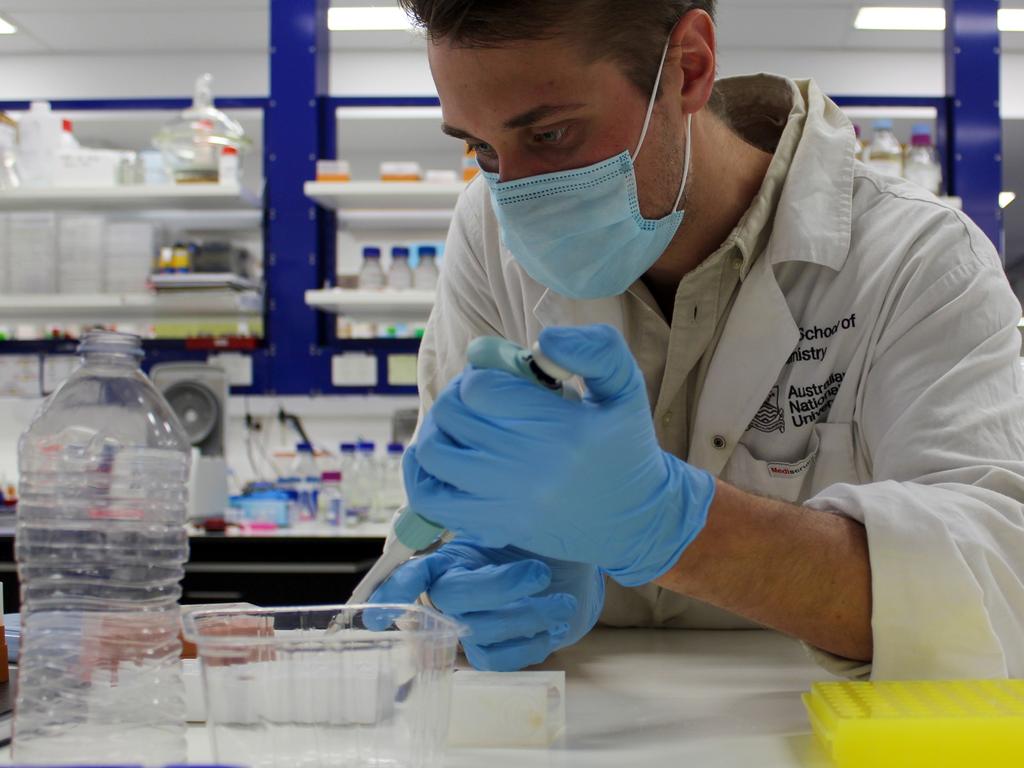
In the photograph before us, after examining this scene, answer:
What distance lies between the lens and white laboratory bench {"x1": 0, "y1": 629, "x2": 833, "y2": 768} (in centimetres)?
80

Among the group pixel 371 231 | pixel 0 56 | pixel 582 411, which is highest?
pixel 0 56

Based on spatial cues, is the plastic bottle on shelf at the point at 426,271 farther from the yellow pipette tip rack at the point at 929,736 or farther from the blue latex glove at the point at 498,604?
the yellow pipette tip rack at the point at 929,736

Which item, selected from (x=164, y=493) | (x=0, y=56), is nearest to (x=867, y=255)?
(x=164, y=493)

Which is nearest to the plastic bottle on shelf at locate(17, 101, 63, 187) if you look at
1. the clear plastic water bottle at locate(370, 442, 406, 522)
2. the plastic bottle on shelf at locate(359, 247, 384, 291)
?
the plastic bottle on shelf at locate(359, 247, 384, 291)

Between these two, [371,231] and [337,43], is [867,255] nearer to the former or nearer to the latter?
[371,231]

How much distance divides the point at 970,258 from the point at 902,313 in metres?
0.10

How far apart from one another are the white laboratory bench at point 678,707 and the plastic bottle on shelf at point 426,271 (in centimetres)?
269

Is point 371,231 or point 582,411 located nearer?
point 582,411

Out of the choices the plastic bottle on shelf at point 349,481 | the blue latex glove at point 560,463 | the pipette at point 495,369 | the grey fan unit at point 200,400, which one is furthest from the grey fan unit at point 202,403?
A: the blue latex glove at point 560,463

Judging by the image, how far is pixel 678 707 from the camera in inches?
37.5

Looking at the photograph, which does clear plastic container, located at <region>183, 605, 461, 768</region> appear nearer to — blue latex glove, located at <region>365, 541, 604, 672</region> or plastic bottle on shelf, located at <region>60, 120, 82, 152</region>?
blue latex glove, located at <region>365, 541, 604, 672</region>

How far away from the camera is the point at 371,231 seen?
5203mm

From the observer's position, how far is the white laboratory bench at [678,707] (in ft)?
2.63

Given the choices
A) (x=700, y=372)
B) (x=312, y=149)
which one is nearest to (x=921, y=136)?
(x=312, y=149)
